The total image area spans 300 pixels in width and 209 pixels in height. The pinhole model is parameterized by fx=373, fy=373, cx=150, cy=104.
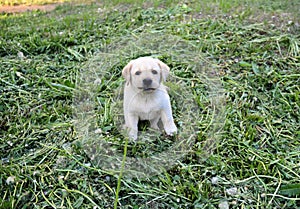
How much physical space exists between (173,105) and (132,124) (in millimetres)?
409

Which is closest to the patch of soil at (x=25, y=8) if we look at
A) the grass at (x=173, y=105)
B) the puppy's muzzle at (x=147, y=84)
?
the grass at (x=173, y=105)

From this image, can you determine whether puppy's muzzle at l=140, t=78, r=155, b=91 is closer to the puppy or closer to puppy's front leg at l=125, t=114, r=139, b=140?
the puppy

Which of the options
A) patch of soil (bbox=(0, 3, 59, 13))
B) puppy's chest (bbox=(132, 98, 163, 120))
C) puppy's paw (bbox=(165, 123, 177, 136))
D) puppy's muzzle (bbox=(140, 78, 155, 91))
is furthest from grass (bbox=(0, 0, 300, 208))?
patch of soil (bbox=(0, 3, 59, 13))

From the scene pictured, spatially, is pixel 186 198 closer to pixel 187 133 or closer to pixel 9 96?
pixel 187 133

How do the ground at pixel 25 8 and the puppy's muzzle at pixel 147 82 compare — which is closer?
the puppy's muzzle at pixel 147 82

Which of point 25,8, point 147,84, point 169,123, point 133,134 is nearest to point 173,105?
point 169,123

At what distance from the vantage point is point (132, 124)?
2100 millimetres

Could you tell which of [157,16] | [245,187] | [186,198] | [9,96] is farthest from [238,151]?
[157,16]

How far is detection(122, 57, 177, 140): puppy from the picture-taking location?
6.30 feet

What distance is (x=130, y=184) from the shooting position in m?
1.91

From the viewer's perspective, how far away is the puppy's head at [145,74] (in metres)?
1.91

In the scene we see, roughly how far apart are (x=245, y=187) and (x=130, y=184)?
59 cm

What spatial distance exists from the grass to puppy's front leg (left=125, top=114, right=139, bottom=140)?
0.06 meters

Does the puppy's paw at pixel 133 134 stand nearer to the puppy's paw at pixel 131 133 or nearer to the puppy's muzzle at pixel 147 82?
the puppy's paw at pixel 131 133
